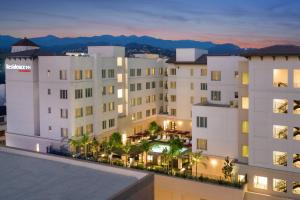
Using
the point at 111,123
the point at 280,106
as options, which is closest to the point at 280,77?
the point at 280,106

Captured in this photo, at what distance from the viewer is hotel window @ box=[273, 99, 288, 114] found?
106 ft

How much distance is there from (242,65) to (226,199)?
41.3 ft

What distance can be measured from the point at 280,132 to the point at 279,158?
234cm

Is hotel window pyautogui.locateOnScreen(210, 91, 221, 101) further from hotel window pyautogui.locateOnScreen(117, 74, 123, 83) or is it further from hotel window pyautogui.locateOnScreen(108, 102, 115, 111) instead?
hotel window pyautogui.locateOnScreen(117, 74, 123, 83)

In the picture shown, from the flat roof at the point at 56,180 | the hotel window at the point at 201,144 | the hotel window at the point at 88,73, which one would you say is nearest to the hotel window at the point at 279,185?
the hotel window at the point at 201,144

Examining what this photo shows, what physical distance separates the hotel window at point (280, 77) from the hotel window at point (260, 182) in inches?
A: 337

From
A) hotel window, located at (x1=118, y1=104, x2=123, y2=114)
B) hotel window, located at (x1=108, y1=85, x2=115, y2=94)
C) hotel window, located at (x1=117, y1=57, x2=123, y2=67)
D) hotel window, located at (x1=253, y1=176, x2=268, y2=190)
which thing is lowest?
hotel window, located at (x1=253, y1=176, x2=268, y2=190)

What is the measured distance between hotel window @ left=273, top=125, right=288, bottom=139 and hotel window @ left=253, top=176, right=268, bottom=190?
4.00 meters

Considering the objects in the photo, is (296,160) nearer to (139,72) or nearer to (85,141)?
(85,141)

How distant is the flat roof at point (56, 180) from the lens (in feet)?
72.2

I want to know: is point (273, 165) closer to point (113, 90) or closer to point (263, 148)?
point (263, 148)

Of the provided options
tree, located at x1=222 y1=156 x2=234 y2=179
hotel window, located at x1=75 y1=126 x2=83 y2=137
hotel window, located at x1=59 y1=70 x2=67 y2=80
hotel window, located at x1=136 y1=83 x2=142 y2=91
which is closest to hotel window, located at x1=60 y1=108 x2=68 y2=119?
hotel window, located at x1=75 y1=126 x2=83 y2=137

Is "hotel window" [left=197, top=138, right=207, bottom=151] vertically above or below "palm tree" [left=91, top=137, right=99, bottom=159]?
above

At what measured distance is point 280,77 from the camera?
3294cm
